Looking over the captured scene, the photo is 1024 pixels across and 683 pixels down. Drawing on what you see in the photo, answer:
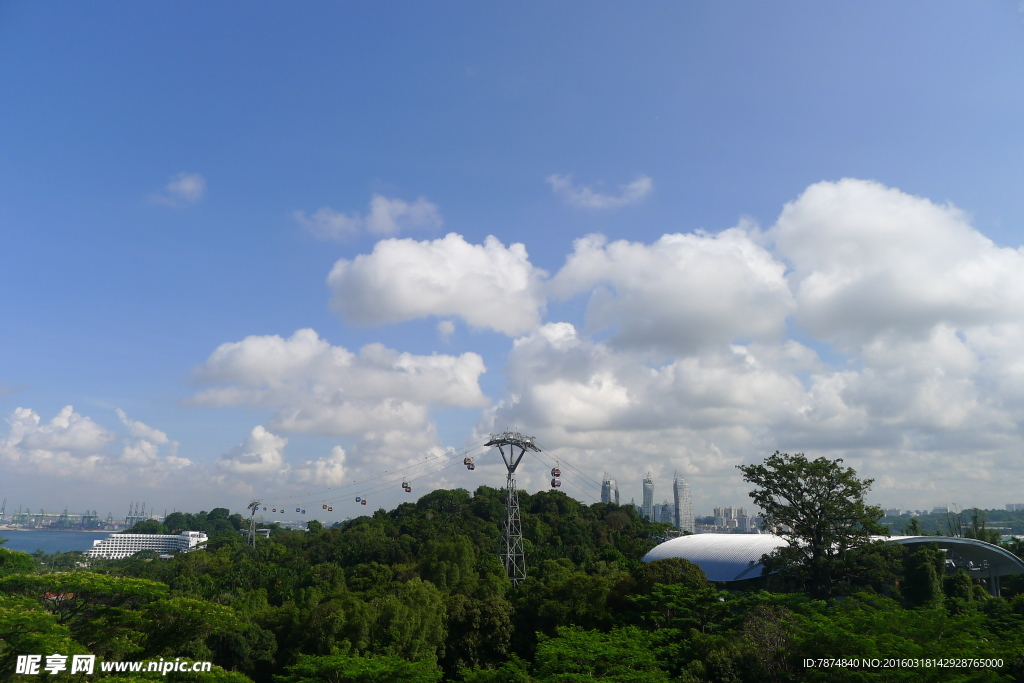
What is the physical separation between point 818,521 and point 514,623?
70.8ft

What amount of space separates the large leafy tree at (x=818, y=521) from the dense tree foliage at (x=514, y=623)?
4.00 feet

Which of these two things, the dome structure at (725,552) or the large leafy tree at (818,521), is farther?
the dome structure at (725,552)

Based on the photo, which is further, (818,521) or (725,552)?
(725,552)

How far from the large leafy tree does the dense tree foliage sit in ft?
4.00

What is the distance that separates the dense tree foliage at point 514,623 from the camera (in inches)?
923

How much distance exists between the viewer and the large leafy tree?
38906 millimetres

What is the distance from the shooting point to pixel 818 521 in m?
39.6

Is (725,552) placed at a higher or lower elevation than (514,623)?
higher

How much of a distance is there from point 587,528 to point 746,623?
6772 cm

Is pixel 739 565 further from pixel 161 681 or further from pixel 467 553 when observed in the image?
pixel 161 681

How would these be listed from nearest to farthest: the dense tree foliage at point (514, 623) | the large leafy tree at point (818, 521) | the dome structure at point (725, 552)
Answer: the dense tree foliage at point (514, 623) < the large leafy tree at point (818, 521) < the dome structure at point (725, 552)

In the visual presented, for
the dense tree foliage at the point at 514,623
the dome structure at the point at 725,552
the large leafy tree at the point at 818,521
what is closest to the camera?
the dense tree foliage at the point at 514,623

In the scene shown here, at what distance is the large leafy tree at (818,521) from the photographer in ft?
128

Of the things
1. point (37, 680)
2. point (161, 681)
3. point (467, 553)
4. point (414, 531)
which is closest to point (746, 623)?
point (161, 681)
